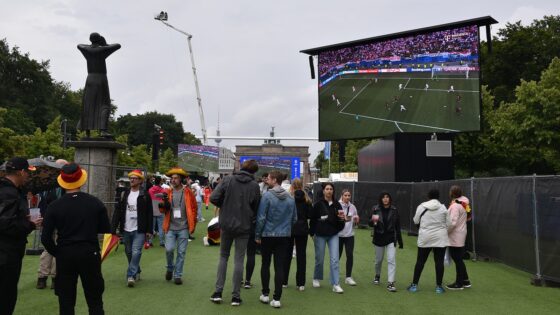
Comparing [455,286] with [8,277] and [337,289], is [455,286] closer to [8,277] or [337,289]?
[337,289]

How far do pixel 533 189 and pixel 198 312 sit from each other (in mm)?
6587

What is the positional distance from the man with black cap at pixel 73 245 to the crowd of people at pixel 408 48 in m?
19.8

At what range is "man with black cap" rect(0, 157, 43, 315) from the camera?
4930mm

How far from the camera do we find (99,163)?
1357 centimetres

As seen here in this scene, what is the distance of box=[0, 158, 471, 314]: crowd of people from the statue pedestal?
4.67 m

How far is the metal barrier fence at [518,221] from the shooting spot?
9484 mm

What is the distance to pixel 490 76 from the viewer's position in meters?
44.1

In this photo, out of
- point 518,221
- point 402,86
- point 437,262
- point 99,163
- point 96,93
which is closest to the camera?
point 437,262

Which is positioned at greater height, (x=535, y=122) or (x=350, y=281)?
(x=535, y=122)

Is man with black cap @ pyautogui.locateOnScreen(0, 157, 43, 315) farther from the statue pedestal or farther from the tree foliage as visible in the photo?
the tree foliage

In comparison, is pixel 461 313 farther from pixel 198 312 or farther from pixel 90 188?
pixel 90 188

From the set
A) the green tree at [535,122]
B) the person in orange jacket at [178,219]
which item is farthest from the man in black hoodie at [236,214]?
the green tree at [535,122]

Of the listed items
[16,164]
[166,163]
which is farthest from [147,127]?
[16,164]

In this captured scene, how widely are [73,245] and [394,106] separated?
19863 millimetres
